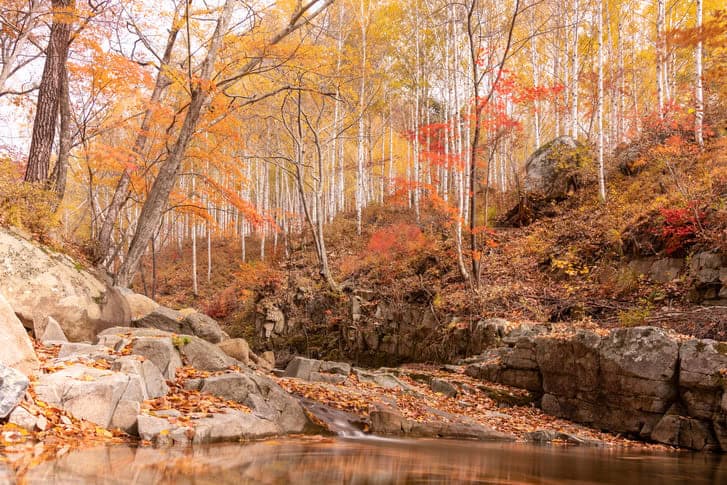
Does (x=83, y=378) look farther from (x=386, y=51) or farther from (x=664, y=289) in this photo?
(x=386, y=51)

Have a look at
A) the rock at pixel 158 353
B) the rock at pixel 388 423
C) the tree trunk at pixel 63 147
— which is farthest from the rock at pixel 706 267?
the tree trunk at pixel 63 147

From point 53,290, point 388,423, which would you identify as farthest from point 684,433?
point 53,290

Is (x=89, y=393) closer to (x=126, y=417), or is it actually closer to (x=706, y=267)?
(x=126, y=417)

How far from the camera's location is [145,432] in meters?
4.30

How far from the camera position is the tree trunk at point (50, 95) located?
9.47 m

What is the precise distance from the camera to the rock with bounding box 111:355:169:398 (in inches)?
202

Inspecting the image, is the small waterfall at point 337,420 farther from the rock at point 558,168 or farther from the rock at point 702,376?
the rock at point 558,168

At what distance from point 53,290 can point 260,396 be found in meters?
3.96

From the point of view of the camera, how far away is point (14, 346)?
438cm

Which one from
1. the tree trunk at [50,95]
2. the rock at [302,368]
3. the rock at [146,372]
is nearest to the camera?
the rock at [146,372]

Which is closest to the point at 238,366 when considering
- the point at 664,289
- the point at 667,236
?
the point at 664,289

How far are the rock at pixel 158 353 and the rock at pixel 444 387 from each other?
4.98 metres

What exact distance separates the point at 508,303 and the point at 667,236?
395cm

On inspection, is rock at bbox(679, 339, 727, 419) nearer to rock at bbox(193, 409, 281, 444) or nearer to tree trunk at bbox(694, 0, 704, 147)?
rock at bbox(193, 409, 281, 444)
